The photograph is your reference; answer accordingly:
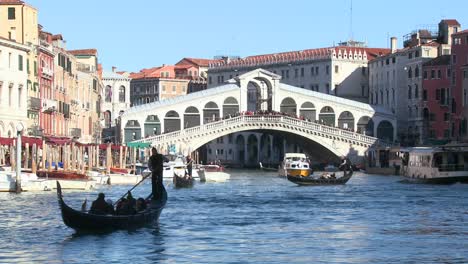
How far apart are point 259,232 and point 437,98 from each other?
176ft

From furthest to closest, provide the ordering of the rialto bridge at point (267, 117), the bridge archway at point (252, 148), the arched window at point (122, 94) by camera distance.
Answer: the arched window at point (122, 94), the bridge archway at point (252, 148), the rialto bridge at point (267, 117)

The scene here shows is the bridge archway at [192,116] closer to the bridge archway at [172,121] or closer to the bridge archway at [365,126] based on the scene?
the bridge archway at [172,121]

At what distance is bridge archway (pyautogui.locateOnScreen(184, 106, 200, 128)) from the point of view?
81.2 metres

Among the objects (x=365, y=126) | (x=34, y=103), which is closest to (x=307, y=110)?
(x=365, y=126)

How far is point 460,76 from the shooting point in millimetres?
74000

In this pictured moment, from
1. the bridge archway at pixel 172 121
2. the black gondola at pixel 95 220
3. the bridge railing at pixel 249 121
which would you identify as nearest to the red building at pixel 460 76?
the bridge railing at pixel 249 121

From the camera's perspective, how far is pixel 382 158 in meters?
75.9

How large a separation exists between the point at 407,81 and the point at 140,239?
61019mm

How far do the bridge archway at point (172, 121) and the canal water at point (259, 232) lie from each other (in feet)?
131

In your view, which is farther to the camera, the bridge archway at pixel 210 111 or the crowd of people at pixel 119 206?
the bridge archway at pixel 210 111

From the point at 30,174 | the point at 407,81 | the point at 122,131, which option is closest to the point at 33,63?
the point at 30,174

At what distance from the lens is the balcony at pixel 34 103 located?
Result: 54.2 m

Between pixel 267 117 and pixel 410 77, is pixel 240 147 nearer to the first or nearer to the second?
pixel 410 77

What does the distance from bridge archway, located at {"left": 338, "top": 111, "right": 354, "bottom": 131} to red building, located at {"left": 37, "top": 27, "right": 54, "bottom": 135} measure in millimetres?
26006
